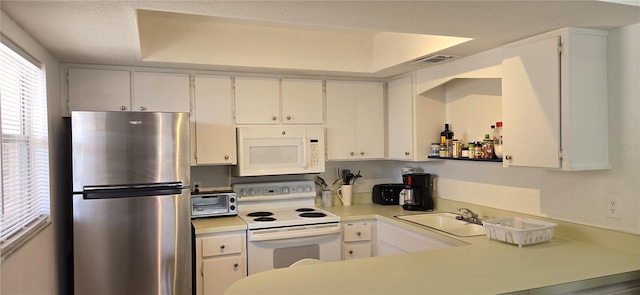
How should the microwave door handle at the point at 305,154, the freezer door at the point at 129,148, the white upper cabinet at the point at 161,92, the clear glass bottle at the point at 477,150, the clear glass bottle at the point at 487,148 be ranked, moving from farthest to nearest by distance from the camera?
the microwave door handle at the point at 305,154 → the white upper cabinet at the point at 161,92 → the clear glass bottle at the point at 477,150 → the clear glass bottle at the point at 487,148 → the freezer door at the point at 129,148

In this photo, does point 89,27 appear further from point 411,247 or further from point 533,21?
point 411,247

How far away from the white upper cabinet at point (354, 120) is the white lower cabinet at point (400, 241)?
0.71 meters

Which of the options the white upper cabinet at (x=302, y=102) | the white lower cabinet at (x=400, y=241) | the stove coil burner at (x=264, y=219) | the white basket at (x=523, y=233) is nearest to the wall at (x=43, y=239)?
the stove coil burner at (x=264, y=219)

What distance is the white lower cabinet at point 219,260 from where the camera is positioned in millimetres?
3152

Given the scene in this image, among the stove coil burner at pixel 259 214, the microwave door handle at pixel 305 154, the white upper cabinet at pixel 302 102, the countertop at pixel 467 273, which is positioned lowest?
the countertop at pixel 467 273

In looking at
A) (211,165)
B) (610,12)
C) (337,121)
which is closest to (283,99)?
(337,121)

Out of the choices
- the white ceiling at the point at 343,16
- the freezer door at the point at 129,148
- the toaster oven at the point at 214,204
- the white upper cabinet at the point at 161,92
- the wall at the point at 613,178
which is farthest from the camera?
the toaster oven at the point at 214,204

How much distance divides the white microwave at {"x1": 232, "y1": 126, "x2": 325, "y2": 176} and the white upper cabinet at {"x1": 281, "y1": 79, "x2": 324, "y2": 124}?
9 cm

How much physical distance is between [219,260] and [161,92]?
4.33ft

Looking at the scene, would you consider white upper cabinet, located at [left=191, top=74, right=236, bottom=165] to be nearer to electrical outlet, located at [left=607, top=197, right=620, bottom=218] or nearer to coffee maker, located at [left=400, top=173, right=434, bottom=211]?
coffee maker, located at [left=400, top=173, right=434, bottom=211]

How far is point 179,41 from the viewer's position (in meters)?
3.22

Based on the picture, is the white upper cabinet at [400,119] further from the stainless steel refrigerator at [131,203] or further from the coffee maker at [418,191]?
the stainless steel refrigerator at [131,203]

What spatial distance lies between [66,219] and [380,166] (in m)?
2.70

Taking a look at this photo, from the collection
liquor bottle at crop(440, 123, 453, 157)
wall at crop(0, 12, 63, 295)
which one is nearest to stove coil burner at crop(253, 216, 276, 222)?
wall at crop(0, 12, 63, 295)
